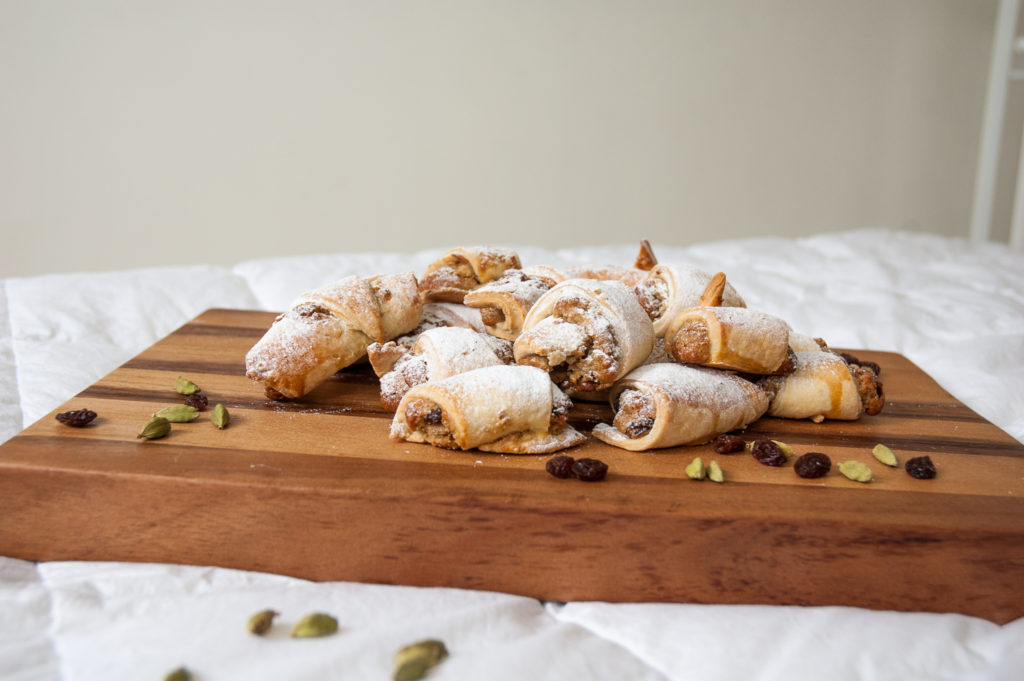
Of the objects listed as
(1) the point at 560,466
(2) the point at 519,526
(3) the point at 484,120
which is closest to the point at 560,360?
(1) the point at 560,466

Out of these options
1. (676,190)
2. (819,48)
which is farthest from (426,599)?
(819,48)

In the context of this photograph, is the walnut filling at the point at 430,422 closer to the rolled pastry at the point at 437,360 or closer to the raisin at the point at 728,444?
the rolled pastry at the point at 437,360

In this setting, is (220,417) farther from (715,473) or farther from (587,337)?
(715,473)

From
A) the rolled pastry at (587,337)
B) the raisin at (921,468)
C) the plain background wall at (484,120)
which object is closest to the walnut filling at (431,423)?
the rolled pastry at (587,337)

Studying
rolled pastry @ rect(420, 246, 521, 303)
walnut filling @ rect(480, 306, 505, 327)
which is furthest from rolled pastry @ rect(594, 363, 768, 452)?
rolled pastry @ rect(420, 246, 521, 303)

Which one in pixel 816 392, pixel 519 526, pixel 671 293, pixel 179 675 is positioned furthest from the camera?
pixel 671 293

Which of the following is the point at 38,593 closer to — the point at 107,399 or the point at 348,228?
the point at 107,399
